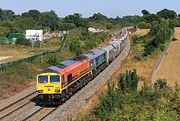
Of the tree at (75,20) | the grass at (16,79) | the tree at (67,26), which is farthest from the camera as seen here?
the tree at (75,20)

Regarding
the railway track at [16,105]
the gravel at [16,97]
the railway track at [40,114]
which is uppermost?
the railway track at [40,114]

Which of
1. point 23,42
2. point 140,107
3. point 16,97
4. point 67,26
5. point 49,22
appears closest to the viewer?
point 140,107

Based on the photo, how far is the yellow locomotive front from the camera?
29125 mm

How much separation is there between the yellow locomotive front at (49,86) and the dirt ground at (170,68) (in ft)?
38.6

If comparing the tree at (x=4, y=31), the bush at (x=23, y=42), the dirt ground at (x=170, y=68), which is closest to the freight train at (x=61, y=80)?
the dirt ground at (x=170, y=68)

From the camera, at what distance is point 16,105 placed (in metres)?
31.4

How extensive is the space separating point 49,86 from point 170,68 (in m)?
28.2

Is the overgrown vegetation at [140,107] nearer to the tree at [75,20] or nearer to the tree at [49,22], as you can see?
the tree at [75,20]

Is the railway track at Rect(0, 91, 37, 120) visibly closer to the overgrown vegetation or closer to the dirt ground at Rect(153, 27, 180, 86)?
the overgrown vegetation

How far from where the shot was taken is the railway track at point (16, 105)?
28438 millimetres

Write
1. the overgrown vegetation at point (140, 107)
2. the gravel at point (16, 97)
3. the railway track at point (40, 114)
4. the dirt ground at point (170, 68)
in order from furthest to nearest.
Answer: the dirt ground at point (170, 68)
the gravel at point (16, 97)
the railway track at point (40, 114)
the overgrown vegetation at point (140, 107)

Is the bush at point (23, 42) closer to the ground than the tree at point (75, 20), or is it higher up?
closer to the ground

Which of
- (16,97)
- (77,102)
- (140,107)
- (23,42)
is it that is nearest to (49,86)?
(77,102)

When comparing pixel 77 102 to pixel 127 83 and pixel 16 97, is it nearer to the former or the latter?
pixel 127 83
